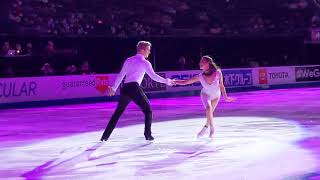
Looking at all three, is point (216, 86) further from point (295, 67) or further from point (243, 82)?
point (295, 67)

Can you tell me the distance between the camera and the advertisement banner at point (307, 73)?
29.6 meters

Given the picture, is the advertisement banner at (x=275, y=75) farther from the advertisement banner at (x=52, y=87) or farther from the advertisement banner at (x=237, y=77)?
the advertisement banner at (x=52, y=87)

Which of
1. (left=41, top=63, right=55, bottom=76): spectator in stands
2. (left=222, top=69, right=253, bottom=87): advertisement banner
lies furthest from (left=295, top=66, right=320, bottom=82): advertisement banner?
(left=41, top=63, right=55, bottom=76): spectator in stands

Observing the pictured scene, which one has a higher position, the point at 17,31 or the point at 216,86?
the point at 17,31

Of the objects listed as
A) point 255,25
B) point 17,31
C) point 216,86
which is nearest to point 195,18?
point 255,25

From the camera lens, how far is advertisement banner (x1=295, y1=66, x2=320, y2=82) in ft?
97.2

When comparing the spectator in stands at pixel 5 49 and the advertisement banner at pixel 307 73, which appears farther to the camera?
the advertisement banner at pixel 307 73

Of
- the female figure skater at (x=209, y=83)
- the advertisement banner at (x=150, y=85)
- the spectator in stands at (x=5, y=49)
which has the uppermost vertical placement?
the spectator in stands at (x=5, y=49)

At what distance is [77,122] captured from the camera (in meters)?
13.9

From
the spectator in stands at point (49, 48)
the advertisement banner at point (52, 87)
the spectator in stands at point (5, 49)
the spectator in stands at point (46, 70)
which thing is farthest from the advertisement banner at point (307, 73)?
the spectator in stands at point (5, 49)

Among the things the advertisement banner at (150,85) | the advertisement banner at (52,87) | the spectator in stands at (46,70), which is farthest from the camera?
the advertisement banner at (150,85)

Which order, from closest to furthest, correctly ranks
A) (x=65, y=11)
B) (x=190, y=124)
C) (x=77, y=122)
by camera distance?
1. (x=190, y=124)
2. (x=77, y=122)
3. (x=65, y=11)

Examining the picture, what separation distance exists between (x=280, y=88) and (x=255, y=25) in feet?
19.3

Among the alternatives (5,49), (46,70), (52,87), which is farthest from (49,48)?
(5,49)
